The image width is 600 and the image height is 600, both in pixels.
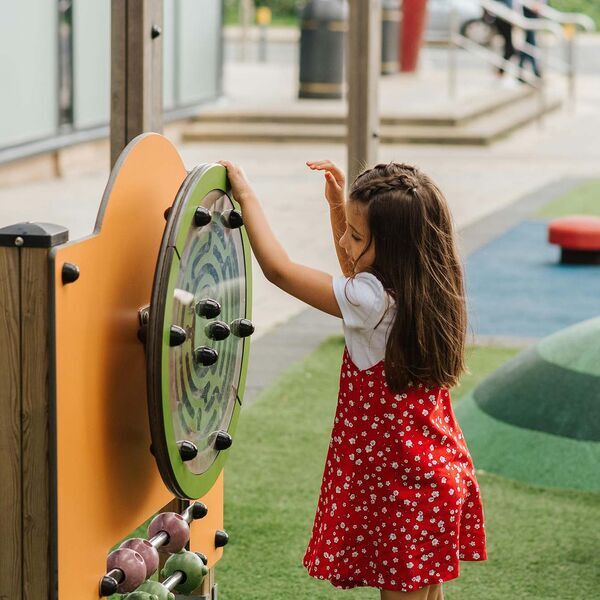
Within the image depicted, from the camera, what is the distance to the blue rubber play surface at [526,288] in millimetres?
7934

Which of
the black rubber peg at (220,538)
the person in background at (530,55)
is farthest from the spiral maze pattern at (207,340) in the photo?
the person in background at (530,55)

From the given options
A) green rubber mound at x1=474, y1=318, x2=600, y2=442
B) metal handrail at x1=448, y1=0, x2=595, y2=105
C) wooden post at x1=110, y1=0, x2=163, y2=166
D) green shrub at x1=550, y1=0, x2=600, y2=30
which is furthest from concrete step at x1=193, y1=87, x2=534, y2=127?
green shrub at x1=550, y1=0, x2=600, y2=30

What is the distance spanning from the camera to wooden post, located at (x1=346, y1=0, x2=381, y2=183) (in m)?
5.73

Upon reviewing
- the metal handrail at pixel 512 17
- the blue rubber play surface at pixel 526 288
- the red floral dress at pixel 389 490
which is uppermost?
the metal handrail at pixel 512 17

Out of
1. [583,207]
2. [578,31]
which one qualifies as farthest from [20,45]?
[578,31]

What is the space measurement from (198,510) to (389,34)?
66.0ft

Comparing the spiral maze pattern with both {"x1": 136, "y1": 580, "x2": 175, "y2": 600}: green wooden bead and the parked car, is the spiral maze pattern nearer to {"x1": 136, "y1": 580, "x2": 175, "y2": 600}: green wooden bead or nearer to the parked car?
{"x1": 136, "y1": 580, "x2": 175, "y2": 600}: green wooden bead

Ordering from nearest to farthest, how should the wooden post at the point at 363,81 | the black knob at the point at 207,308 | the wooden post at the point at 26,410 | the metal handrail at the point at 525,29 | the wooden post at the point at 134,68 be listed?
the wooden post at the point at 26,410 → the black knob at the point at 207,308 → the wooden post at the point at 134,68 → the wooden post at the point at 363,81 → the metal handrail at the point at 525,29

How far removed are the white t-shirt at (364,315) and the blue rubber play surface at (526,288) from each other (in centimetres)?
416

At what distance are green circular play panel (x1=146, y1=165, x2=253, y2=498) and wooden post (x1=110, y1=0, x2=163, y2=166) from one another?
0.45 m

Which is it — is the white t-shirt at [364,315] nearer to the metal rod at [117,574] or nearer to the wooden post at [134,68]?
the metal rod at [117,574]

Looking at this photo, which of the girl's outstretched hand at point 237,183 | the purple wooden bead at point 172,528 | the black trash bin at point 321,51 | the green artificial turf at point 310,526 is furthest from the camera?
the black trash bin at point 321,51

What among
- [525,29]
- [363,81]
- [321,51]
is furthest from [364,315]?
[525,29]

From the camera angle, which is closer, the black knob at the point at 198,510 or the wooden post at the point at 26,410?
the wooden post at the point at 26,410
